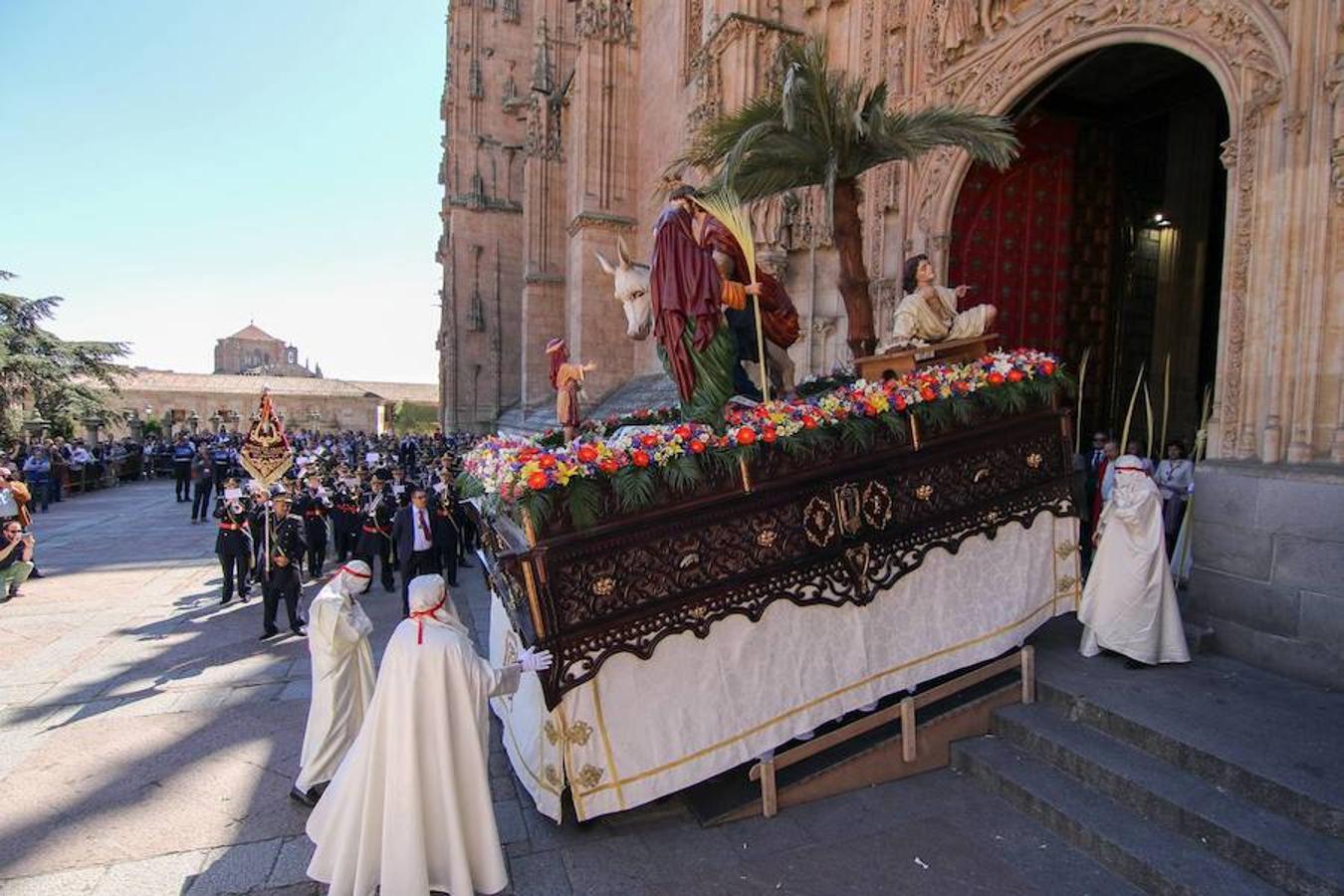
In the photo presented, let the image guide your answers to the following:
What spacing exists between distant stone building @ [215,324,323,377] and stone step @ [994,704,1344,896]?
96.3m

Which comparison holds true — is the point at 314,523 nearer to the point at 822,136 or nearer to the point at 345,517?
the point at 345,517

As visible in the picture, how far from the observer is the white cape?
3184 millimetres

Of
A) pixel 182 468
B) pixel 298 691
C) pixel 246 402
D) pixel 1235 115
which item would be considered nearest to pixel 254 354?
pixel 246 402

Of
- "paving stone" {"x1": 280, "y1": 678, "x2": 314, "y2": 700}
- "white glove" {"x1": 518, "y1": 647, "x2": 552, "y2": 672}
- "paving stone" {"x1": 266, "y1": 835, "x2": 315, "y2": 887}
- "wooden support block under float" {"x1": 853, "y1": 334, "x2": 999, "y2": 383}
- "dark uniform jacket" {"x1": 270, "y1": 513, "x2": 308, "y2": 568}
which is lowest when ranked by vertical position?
"paving stone" {"x1": 280, "y1": 678, "x2": 314, "y2": 700}

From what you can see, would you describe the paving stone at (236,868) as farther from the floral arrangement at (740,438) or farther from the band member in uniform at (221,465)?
the band member in uniform at (221,465)

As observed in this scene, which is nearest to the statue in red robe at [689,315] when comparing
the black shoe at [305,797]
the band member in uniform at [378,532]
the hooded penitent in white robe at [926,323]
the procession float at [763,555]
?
the procession float at [763,555]

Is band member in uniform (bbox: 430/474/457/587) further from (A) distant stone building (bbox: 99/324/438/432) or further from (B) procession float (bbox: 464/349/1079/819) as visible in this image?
(A) distant stone building (bbox: 99/324/438/432)

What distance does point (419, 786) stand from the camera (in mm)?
3225

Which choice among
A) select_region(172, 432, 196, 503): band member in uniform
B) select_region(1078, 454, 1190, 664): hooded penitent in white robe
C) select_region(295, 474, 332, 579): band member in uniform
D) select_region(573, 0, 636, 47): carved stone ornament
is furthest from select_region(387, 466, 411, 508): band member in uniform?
select_region(573, 0, 636, 47): carved stone ornament

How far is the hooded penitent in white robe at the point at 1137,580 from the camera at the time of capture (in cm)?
487

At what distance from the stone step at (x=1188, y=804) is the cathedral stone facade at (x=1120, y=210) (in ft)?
6.40

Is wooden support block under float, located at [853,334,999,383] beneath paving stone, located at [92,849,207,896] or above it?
above

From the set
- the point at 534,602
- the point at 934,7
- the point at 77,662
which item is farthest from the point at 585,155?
the point at 534,602

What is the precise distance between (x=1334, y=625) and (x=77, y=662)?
434 inches
